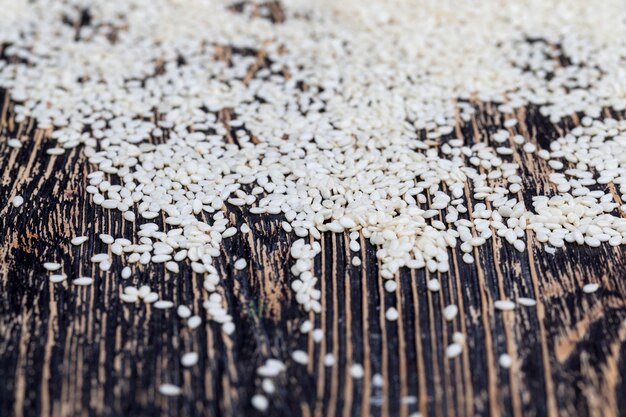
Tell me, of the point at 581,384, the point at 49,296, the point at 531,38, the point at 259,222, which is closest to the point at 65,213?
the point at 49,296

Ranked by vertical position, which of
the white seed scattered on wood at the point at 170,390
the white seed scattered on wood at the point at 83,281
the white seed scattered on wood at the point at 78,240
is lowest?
the white seed scattered on wood at the point at 170,390

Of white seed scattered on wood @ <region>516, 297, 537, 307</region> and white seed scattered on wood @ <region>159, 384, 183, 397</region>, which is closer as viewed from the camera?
white seed scattered on wood @ <region>159, 384, 183, 397</region>

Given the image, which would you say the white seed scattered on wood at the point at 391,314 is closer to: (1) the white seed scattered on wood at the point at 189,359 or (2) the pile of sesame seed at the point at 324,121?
(2) the pile of sesame seed at the point at 324,121

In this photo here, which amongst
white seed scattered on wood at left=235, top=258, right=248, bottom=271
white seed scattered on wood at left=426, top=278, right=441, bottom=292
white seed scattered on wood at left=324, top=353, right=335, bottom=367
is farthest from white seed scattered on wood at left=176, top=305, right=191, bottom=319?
white seed scattered on wood at left=426, top=278, right=441, bottom=292

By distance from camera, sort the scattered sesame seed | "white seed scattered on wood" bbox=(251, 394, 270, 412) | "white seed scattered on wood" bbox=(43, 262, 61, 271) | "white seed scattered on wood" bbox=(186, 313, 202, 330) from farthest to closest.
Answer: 1. the scattered sesame seed
2. "white seed scattered on wood" bbox=(43, 262, 61, 271)
3. "white seed scattered on wood" bbox=(186, 313, 202, 330)
4. "white seed scattered on wood" bbox=(251, 394, 270, 412)

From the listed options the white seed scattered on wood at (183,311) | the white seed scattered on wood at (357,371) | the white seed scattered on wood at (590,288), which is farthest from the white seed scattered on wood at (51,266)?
the white seed scattered on wood at (590,288)

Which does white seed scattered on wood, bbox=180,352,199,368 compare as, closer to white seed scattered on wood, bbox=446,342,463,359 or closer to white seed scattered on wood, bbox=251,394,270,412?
white seed scattered on wood, bbox=251,394,270,412
